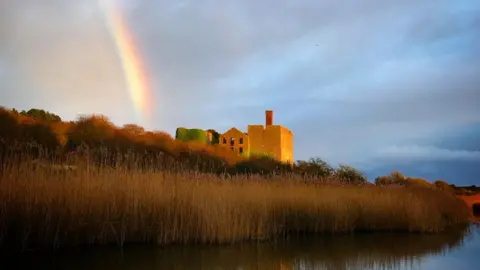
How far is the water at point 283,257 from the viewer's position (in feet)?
21.7

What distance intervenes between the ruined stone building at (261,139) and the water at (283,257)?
111ft

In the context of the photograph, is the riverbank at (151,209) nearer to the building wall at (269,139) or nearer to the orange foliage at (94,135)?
the orange foliage at (94,135)

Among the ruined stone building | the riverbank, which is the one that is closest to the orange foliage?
the riverbank

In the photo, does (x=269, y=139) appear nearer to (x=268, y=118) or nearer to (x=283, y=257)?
(x=268, y=118)

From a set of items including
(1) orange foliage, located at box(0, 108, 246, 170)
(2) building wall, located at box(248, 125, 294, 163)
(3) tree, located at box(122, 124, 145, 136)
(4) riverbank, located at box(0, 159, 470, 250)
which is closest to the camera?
(4) riverbank, located at box(0, 159, 470, 250)

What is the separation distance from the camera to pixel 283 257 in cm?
751

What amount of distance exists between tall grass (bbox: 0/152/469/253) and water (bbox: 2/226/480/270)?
36cm

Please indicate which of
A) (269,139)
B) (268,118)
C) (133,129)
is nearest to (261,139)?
(269,139)

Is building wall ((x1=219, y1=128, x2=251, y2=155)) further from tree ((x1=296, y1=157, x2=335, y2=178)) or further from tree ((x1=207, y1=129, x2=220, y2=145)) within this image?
tree ((x1=296, y1=157, x2=335, y2=178))

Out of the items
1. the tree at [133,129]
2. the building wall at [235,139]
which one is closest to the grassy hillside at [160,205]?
the tree at [133,129]

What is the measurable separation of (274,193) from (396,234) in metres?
3.13

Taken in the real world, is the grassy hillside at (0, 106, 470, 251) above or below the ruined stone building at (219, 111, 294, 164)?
below

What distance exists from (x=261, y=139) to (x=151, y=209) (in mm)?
38032

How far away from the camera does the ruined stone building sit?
145 feet
